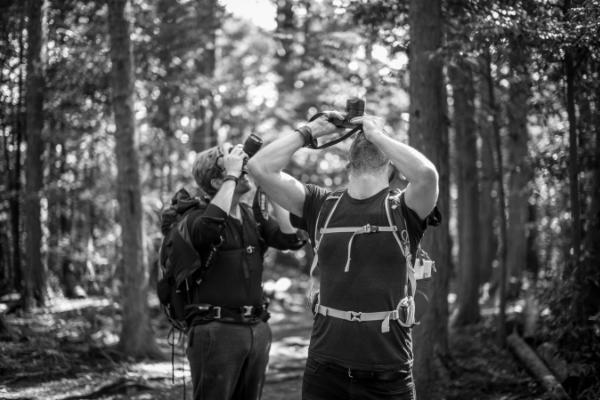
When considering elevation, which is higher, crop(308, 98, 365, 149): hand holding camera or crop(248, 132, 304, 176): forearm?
crop(308, 98, 365, 149): hand holding camera

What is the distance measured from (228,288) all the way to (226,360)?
486mm

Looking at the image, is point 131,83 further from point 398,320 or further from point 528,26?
point 398,320

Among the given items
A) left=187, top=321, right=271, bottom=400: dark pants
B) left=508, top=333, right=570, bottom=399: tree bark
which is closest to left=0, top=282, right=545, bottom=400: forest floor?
left=508, top=333, right=570, bottom=399: tree bark

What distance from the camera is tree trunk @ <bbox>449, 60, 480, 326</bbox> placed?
39.5ft

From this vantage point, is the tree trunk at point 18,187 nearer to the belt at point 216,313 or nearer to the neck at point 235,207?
the neck at point 235,207

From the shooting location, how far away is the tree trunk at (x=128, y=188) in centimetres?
950

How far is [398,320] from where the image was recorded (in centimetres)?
321

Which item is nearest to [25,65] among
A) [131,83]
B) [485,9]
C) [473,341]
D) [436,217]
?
[131,83]

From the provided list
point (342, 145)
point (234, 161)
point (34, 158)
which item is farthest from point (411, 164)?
point (342, 145)

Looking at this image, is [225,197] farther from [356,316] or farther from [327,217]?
[356,316]

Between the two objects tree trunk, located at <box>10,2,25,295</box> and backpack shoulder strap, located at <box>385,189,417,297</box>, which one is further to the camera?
tree trunk, located at <box>10,2,25,295</box>

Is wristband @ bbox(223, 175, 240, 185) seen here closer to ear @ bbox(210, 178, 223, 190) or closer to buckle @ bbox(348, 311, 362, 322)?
ear @ bbox(210, 178, 223, 190)

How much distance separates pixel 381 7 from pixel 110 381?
20.0ft

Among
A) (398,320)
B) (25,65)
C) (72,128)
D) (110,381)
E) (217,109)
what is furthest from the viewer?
(217,109)
